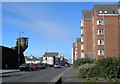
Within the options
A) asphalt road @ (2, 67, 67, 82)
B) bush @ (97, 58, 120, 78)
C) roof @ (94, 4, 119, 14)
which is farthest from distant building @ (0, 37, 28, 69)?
bush @ (97, 58, 120, 78)

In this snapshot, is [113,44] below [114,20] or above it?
below

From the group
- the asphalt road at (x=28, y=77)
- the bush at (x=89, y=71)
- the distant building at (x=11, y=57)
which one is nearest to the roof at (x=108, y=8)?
the distant building at (x=11, y=57)

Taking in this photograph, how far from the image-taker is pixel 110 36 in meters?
83.2

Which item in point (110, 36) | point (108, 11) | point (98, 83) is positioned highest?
point (108, 11)

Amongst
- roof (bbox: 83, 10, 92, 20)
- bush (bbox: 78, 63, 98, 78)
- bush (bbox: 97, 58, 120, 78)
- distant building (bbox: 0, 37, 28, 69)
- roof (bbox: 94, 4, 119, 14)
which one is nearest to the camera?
bush (bbox: 97, 58, 120, 78)

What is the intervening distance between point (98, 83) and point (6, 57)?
60811mm

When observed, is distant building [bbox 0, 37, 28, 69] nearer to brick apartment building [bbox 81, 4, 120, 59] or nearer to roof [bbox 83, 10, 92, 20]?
brick apartment building [bbox 81, 4, 120, 59]

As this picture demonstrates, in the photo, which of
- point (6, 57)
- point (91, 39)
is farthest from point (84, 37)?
point (6, 57)

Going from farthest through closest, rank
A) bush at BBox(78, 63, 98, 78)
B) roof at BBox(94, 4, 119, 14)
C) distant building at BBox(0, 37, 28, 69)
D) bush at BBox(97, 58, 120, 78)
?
roof at BBox(94, 4, 119, 14)
distant building at BBox(0, 37, 28, 69)
bush at BBox(78, 63, 98, 78)
bush at BBox(97, 58, 120, 78)

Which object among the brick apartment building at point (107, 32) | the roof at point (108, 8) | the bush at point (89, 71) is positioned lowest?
the bush at point (89, 71)

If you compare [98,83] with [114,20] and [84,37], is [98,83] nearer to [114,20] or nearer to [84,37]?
[114,20]

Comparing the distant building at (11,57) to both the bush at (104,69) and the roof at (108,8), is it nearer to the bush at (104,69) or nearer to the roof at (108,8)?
the roof at (108,8)

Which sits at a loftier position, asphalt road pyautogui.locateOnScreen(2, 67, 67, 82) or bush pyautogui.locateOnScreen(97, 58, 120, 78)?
bush pyautogui.locateOnScreen(97, 58, 120, 78)

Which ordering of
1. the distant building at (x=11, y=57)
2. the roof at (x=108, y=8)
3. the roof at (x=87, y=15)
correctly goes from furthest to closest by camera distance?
the roof at (x=87, y=15), the roof at (x=108, y=8), the distant building at (x=11, y=57)
